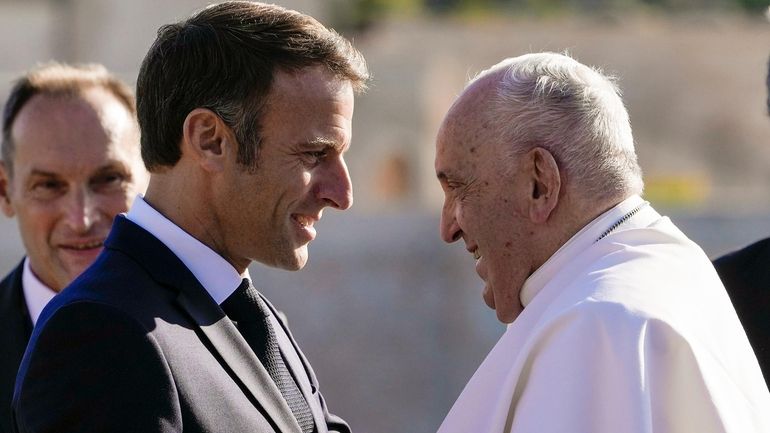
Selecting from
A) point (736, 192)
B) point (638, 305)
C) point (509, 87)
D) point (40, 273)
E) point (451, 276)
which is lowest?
point (736, 192)

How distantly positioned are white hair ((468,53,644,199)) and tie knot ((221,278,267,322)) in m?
0.70

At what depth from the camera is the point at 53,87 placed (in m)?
4.11

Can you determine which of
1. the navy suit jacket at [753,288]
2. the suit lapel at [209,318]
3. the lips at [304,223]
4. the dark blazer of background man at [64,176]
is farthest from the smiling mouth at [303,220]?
the navy suit jacket at [753,288]

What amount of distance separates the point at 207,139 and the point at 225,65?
175 millimetres

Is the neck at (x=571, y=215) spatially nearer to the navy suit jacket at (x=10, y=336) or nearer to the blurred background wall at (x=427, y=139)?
the navy suit jacket at (x=10, y=336)

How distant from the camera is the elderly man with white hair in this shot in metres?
2.60

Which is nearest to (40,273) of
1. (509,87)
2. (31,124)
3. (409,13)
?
(31,124)

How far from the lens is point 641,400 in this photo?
101 inches

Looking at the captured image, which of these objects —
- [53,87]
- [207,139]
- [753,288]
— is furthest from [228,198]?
[753,288]

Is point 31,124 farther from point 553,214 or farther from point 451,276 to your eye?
point 451,276

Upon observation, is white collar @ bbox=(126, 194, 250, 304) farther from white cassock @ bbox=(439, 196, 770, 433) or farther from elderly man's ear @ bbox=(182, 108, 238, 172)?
white cassock @ bbox=(439, 196, 770, 433)

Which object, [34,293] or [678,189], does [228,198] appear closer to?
[34,293]

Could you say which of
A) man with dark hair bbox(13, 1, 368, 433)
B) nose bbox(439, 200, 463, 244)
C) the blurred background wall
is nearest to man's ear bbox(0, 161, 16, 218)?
man with dark hair bbox(13, 1, 368, 433)

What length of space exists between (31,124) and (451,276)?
6.84 metres
